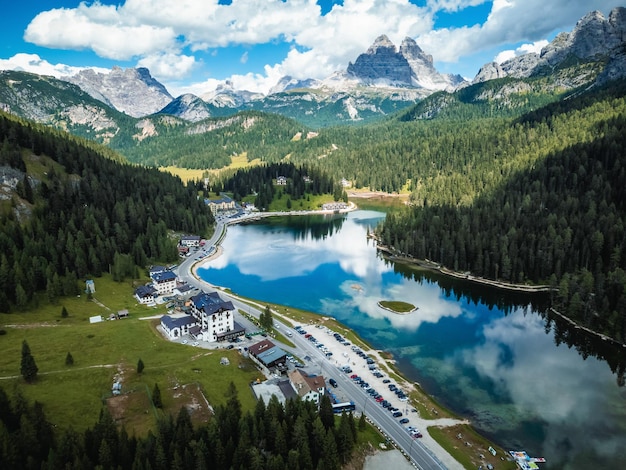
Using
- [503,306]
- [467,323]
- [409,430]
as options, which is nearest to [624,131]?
[503,306]

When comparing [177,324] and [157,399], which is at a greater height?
[177,324]

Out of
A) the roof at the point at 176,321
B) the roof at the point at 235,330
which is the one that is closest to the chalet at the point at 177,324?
the roof at the point at 176,321

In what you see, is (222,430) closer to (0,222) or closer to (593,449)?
(593,449)

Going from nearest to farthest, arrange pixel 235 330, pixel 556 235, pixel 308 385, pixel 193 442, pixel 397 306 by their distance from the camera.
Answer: pixel 193 442
pixel 308 385
pixel 235 330
pixel 397 306
pixel 556 235

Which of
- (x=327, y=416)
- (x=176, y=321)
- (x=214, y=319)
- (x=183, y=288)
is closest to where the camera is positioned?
(x=327, y=416)

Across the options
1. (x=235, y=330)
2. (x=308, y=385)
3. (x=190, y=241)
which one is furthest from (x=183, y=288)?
(x=308, y=385)

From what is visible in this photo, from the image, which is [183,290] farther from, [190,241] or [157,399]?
[190,241]

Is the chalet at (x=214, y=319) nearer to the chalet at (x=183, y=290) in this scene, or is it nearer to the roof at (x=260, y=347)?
the roof at (x=260, y=347)
